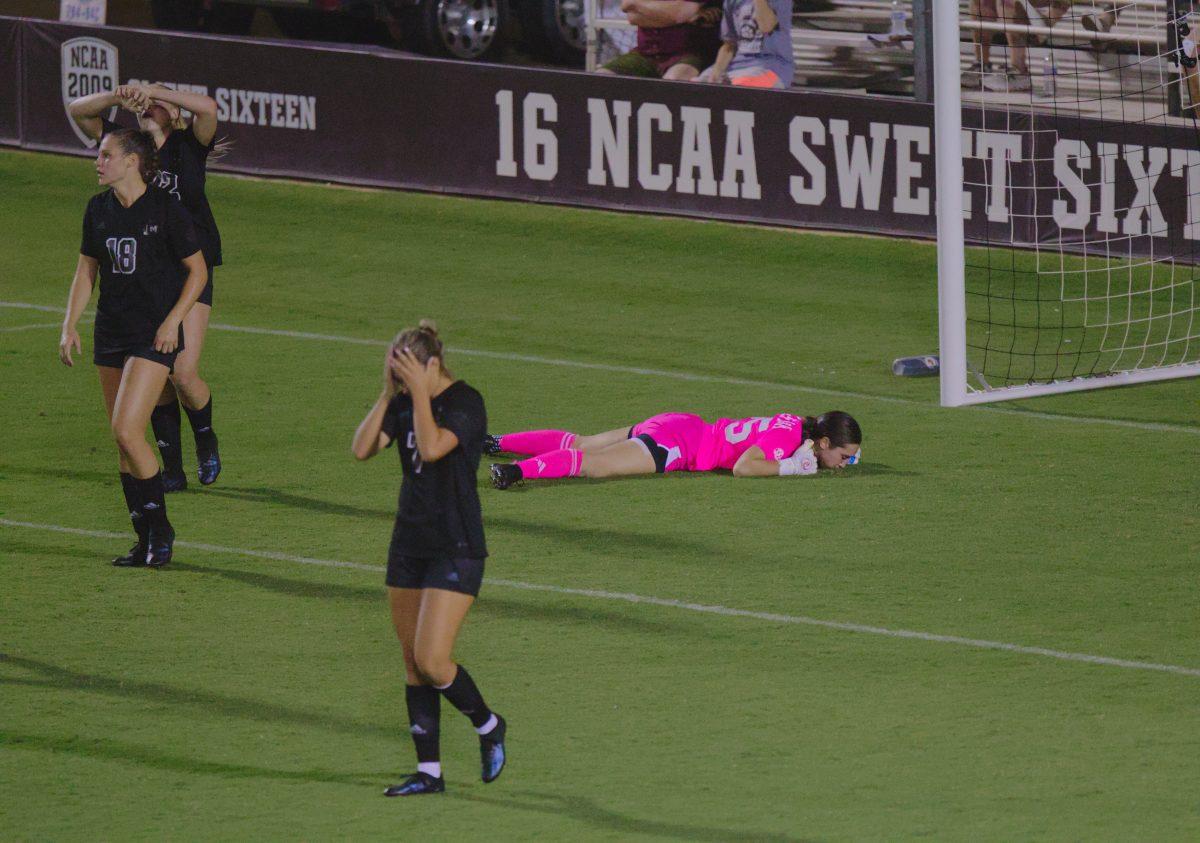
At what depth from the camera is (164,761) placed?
23.5 ft

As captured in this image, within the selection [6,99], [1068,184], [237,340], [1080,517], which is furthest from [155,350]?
[6,99]

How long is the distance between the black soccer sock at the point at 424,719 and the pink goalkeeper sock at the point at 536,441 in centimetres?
479

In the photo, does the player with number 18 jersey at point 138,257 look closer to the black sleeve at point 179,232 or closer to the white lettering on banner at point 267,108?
the black sleeve at point 179,232

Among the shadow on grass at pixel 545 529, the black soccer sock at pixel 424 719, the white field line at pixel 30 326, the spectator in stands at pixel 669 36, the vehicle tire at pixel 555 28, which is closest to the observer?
the black soccer sock at pixel 424 719

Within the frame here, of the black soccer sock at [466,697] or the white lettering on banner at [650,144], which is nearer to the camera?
the black soccer sock at [466,697]

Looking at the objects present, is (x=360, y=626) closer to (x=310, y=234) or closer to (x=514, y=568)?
(x=514, y=568)

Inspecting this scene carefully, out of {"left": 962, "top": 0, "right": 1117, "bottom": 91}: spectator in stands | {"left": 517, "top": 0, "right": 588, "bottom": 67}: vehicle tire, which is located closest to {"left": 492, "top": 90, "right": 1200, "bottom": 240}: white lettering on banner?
{"left": 962, "top": 0, "right": 1117, "bottom": 91}: spectator in stands

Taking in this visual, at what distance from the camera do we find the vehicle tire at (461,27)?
71.3ft

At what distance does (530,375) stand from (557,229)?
5.29 meters

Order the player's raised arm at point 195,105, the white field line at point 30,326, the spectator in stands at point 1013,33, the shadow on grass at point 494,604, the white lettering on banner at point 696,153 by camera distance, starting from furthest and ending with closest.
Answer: the white lettering on banner at point 696,153
the spectator in stands at point 1013,33
the white field line at point 30,326
the player's raised arm at point 195,105
the shadow on grass at point 494,604

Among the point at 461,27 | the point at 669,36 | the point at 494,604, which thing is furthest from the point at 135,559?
the point at 461,27

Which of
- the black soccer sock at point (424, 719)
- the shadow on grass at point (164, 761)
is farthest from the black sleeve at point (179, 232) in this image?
the black soccer sock at point (424, 719)

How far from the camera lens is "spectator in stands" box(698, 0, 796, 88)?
741 inches

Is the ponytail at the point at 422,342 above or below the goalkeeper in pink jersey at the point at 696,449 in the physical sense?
above
